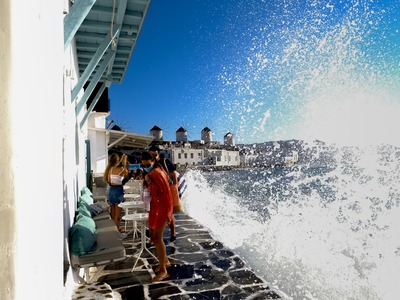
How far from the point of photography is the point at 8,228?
1.11m

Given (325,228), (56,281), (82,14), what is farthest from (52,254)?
(325,228)

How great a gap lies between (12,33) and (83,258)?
3.38 metres

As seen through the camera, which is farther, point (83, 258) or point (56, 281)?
point (83, 258)

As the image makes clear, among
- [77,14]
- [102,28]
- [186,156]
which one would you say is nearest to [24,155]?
[77,14]

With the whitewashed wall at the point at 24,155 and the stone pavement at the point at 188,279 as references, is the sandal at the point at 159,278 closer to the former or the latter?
the stone pavement at the point at 188,279

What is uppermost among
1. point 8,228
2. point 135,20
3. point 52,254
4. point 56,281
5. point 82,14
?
point 135,20

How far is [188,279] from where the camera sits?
4.80m

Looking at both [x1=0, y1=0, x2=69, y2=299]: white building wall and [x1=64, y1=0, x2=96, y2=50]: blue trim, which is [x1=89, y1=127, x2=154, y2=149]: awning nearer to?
[x1=64, y1=0, x2=96, y2=50]: blue trim

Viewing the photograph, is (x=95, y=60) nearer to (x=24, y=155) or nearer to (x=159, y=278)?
(x=159, y=278)

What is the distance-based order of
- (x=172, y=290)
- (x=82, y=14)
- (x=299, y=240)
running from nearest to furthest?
(x=82, y=14) → (x=172, y=290) → (x=299, y=240)

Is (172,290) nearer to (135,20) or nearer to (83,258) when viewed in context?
(83,258)

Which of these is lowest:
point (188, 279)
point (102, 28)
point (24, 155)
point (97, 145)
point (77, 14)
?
point (188, 279)

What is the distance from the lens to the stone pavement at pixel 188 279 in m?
4.18

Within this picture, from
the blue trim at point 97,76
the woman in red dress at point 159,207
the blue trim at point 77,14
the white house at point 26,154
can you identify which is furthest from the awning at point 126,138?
the white house at point 26,154
